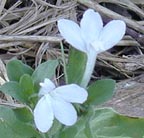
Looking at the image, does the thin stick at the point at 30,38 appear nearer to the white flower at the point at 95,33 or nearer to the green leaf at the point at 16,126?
the green leaf at the point at 16,126

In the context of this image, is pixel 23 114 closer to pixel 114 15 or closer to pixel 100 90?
pixel 100 90

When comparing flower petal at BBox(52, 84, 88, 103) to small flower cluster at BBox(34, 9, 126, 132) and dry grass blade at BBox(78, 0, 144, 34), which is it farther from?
dry grass blade at BBox(78, 0, 144, 34)

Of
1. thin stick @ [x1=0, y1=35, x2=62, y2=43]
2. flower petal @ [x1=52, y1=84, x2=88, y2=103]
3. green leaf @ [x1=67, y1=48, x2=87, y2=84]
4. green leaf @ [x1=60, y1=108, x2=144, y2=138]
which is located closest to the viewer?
flower petal @ [x1=52, y1=84, x2=88, y2=103]

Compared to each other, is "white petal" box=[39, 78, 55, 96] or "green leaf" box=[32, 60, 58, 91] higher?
"white petal" box=[39, 78, 55, 96]

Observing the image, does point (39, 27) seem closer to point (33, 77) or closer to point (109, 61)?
point (109, 61)

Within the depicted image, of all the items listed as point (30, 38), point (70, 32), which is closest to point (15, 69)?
point (70, 32)

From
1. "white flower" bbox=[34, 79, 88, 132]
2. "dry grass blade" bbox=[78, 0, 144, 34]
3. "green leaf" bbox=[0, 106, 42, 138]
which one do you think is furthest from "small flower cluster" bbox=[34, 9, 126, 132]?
"dry grass blade" bbox=[78, 0, 144, 34]

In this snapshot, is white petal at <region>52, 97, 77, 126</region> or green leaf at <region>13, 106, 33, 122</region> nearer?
white petal at <region>52, 97, 77, 126</region>
